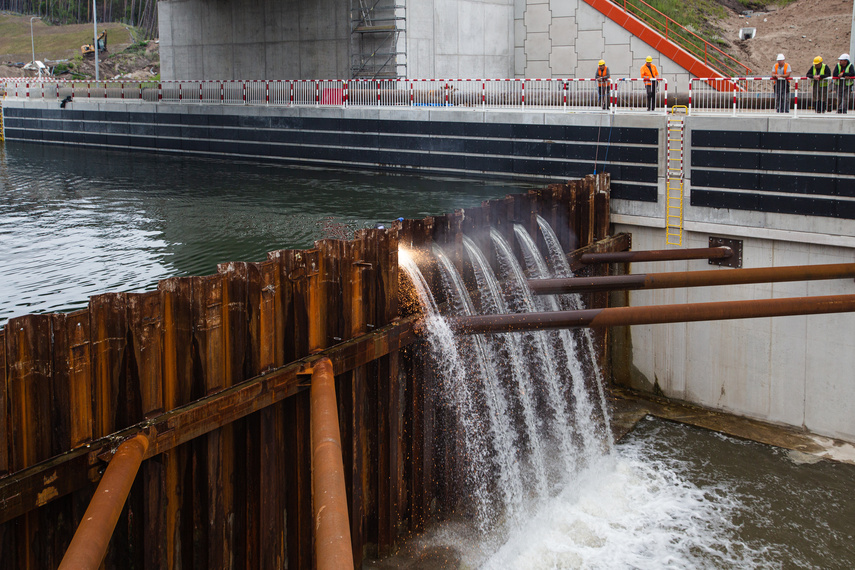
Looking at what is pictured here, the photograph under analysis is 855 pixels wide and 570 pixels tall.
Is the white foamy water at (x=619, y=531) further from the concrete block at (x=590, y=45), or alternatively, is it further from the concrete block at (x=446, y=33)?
the concrete block at (x=446, y=33)

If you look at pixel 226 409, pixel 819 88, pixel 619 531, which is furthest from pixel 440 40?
pixel 226 409

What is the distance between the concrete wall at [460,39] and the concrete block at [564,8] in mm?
2006

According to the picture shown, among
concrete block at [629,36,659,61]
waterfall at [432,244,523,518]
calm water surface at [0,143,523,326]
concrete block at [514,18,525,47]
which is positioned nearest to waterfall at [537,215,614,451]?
waterfall at [432,244,523,518]

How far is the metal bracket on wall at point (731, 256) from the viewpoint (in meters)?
18.3

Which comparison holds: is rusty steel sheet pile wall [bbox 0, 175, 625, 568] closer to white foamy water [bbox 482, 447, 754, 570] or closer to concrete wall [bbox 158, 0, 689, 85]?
white foamy water [bbox 482, 447, 754, 570]

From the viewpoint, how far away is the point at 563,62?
1425 inches

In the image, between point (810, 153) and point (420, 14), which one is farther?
point (420, 14)

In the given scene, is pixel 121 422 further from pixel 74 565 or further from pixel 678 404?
pixel 678 404

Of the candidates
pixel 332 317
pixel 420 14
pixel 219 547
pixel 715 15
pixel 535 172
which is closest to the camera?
pixel 219 547

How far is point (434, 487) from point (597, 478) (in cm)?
380

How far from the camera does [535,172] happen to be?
23797 mm

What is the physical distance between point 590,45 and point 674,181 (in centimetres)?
1766

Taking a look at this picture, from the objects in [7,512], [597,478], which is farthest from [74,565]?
[597,478]

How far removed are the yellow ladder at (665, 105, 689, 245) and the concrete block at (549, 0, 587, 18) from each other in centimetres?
1762
